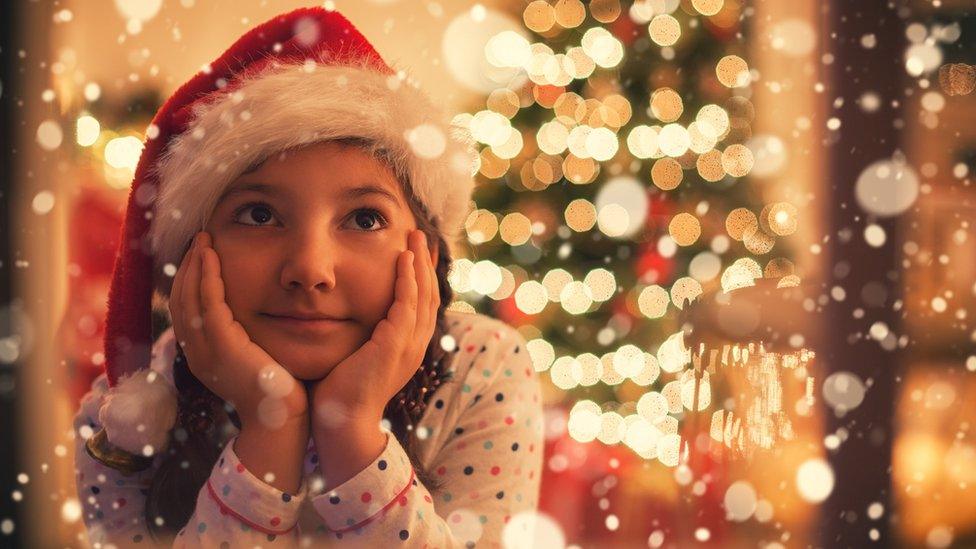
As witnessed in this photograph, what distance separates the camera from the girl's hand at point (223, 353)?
0.53m

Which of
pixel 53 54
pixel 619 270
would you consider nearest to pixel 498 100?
pixel 619 270

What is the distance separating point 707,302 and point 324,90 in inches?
21.5

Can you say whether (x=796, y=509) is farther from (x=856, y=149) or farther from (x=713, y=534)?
(x=856, y=149)

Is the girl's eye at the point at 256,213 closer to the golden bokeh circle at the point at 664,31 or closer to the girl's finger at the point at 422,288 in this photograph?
the girl's finger at the point at 422,288

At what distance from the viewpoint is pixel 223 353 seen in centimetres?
53

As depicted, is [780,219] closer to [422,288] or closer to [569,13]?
[569,13]

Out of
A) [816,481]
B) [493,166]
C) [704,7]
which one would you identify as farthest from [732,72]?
[816,481]

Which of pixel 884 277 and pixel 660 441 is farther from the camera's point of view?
pixel 660 441

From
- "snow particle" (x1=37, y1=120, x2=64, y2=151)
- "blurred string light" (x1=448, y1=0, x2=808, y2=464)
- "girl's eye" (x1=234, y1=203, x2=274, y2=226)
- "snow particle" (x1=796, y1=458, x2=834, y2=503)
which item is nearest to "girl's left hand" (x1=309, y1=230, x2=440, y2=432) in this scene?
"girl's eye" (x1=234, y1=203, x2=274, y2=226)

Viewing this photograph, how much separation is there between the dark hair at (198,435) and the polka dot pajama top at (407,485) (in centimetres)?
2

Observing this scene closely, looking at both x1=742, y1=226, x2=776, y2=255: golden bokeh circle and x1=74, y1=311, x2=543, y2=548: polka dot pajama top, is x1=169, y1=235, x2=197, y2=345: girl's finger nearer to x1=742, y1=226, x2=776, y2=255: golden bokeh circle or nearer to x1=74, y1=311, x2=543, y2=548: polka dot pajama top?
x1=74, y1=311, x2=543, y2=548: polka dot pajama top

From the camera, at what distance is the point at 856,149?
81cm

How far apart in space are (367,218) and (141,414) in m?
0.26

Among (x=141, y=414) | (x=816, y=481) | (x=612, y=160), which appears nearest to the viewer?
(x=141, y=414)
